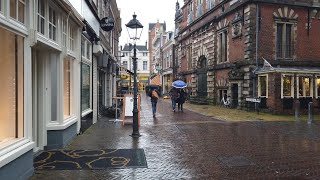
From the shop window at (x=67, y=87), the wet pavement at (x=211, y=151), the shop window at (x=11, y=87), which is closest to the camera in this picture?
the shop window at (x=11, y=87)

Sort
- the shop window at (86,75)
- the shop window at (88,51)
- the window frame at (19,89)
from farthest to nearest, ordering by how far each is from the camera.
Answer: the shop window at (88,51) < the shop window at (86,75) < the window frame at (19,89)

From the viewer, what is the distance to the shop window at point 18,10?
5.73 metres

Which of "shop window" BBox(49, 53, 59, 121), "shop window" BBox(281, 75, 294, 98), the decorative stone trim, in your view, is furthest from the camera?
the decorative stone trim

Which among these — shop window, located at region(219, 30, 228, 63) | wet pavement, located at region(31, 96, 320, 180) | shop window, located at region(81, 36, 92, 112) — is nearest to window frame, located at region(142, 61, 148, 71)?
shop window, located at region(219, 30, 228, 63)

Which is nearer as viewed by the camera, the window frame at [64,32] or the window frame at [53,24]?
the window frame at [53,24]

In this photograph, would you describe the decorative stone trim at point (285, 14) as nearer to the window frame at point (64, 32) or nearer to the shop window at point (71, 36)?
the shop window at point (71, 36)

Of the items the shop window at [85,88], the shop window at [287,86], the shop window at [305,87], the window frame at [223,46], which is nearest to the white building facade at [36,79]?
the shop window at [85,88]

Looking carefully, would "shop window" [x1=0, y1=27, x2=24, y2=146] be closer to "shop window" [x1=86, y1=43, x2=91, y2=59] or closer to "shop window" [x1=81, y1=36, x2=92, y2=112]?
"shop window" [x1=81, y1=36, x2=92, y2=112]

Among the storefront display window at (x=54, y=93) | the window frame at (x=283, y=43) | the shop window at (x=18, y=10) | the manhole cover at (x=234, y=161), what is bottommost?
the manhole cover at (x=234, y=161)

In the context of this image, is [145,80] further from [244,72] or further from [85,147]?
[85,147]

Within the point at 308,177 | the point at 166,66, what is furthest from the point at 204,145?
the point at 166,66

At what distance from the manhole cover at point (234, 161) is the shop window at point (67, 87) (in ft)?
15.1

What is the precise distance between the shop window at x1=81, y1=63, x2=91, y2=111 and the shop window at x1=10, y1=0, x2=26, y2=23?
223 inches

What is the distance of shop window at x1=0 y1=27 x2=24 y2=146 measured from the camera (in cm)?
555
